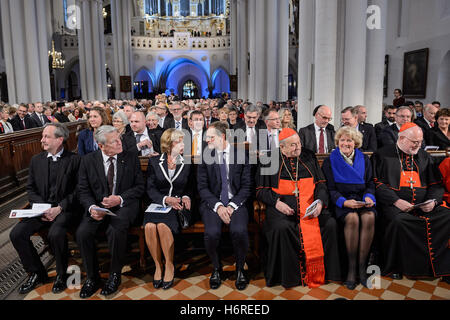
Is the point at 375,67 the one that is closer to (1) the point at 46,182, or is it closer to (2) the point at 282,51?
(1) the point at 46,182

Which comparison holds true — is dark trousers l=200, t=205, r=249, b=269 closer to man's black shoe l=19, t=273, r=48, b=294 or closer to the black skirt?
the black skirt

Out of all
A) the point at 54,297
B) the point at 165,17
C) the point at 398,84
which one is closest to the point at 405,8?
the point at 398,84

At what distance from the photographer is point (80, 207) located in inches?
156

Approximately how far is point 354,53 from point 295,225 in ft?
13.1

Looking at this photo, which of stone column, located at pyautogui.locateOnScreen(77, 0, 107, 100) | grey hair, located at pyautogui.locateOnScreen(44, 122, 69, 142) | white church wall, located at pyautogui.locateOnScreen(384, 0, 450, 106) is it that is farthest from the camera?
stone column, located at pyautogui.locateOnScreen(77, 0, 107, 100)

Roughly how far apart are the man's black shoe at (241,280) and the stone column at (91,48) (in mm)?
19773

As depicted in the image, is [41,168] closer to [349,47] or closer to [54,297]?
[54,297]

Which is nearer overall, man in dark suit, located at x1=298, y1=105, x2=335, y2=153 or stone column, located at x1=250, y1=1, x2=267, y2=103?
man in dark suit, located at x1=298, y1=105, x2=335, y2=153

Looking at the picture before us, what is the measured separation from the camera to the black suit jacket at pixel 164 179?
3.92 metres

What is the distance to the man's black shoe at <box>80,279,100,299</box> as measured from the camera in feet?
11.2

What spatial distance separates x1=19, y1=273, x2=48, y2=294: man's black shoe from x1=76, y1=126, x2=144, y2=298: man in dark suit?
1.72 ft

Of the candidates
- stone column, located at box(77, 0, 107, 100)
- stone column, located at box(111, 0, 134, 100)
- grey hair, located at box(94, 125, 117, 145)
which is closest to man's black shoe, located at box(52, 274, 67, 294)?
grey hair, located at box(94, 125, 117, 145)

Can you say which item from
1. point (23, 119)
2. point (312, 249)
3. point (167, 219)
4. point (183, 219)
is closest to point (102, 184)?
point (167, 219)

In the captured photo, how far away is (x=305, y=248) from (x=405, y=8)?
11.9 m
